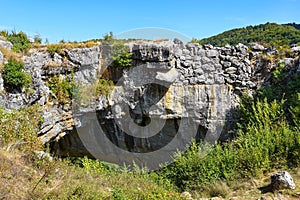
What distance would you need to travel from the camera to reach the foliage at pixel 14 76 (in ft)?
22.9

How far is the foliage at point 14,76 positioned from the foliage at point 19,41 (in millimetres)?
970

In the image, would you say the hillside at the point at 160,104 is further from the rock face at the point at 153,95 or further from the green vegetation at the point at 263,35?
the green vegetation at the point at 263,35

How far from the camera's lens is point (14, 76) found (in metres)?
7.05

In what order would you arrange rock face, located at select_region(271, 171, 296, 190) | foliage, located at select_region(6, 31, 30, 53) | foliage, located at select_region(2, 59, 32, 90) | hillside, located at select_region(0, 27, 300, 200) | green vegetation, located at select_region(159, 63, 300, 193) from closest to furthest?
rock face, located at select_region(271, 171, 296, 190)
green vegetation, located at select_region(159, 63, 300, 193)
hillside, located at select_region(0, 27, 300, 200)
foliage, located at select_region(2, 59, 32, 90)
foliage, located at select_region(6, 31, 30, 53)

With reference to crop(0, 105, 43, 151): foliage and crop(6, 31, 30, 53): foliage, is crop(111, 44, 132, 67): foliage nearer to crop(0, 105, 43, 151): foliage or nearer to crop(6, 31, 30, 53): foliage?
crop(6, 31, 30, 53): foliage

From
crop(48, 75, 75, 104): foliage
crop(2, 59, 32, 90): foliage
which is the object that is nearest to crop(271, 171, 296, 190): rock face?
crop(48, 75, 75, 104): foliage

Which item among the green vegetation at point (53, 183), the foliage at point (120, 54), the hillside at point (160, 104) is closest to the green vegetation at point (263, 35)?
the hillside at point (160, 104)

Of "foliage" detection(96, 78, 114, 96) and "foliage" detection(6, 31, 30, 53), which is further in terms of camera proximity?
"foliage" detection(96, 78, 114, 96)

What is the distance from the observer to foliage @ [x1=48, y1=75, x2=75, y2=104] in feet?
26.4

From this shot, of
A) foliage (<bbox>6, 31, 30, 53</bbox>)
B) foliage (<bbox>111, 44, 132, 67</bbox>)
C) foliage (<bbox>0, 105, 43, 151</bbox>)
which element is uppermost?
foliage (<bbox>6, 31, 30, 53</bbox>)

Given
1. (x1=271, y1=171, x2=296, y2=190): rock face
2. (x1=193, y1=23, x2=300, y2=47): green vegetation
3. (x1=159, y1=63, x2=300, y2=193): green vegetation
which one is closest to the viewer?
(x1=271, y1=171, x2=296, y2=190): rock face

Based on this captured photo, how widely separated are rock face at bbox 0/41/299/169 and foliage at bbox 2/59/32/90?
66 centimetres

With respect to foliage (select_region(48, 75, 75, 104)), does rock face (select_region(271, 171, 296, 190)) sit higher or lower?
lower

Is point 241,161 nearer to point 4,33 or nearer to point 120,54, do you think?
point 120,54
